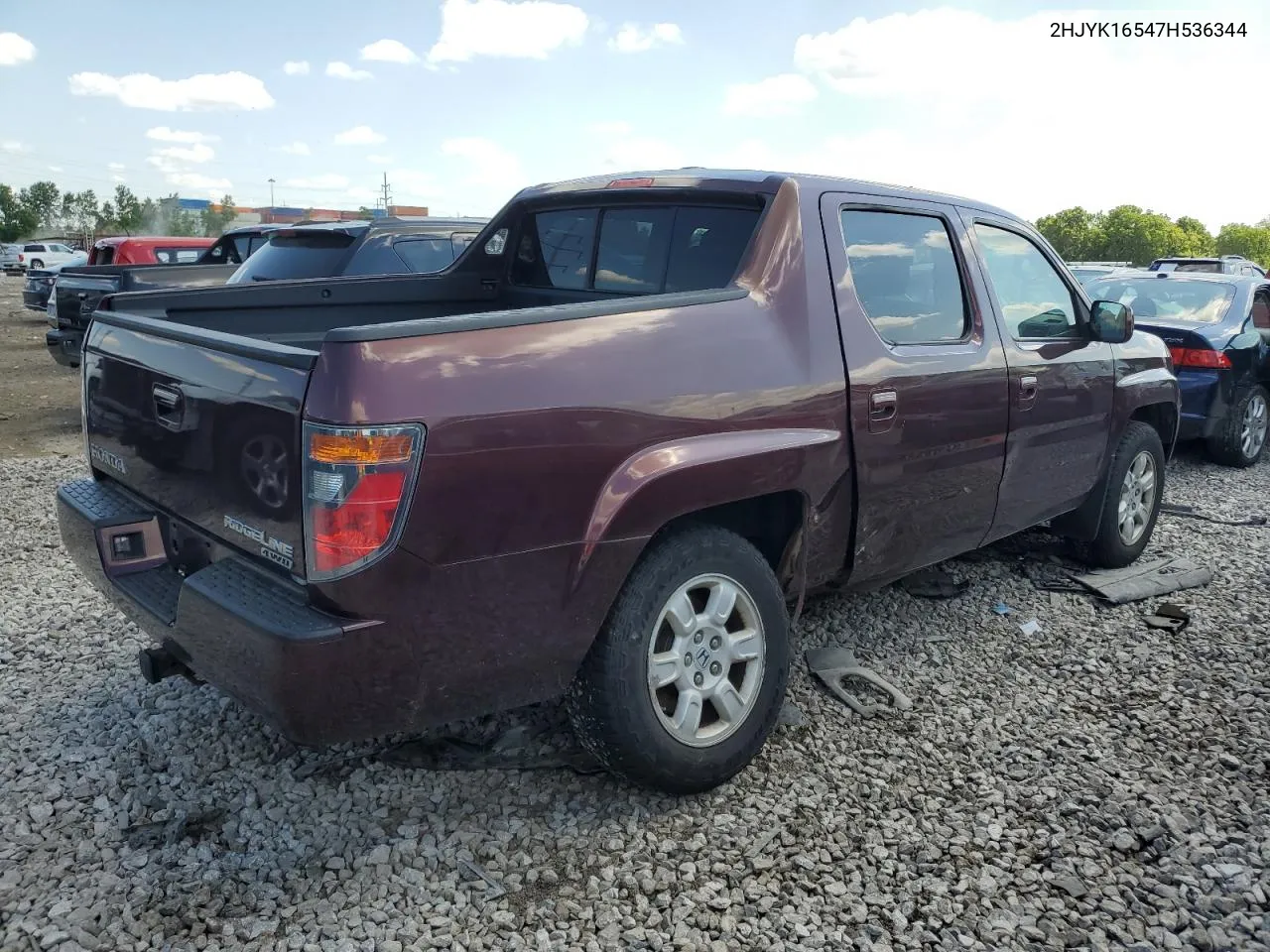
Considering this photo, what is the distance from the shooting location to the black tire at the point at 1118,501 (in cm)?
525

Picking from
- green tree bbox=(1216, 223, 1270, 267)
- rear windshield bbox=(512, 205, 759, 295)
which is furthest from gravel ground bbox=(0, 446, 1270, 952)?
green tree bbox=(1216, 223, 1270, 267)

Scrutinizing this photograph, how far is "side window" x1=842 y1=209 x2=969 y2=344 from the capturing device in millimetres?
3674

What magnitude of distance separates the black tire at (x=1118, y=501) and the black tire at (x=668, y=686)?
2.82 m

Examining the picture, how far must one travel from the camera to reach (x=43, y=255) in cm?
5025

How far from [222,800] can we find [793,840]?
1804 millimetres

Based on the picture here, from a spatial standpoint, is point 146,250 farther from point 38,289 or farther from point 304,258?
point 304,258

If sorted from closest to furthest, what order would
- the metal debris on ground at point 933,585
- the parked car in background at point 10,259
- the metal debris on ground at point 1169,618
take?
1. the metal debris on ground at point 1169,618
2. the metal debris on ground at point 933,585
3. the parked car in background at point 10,259

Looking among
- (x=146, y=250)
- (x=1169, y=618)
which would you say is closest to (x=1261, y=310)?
(x=1169, y=618)

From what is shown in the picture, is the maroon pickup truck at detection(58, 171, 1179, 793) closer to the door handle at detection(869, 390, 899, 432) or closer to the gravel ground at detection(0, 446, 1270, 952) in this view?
the door handle at detection(869, 390, 899, 432)

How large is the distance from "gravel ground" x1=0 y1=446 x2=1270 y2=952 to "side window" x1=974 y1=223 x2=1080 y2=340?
1505 mm

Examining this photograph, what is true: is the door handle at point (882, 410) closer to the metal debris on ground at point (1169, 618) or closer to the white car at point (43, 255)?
the metal debris on ground at point (1169, 618)

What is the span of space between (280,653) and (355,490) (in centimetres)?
44

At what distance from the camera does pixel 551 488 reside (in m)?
2.65

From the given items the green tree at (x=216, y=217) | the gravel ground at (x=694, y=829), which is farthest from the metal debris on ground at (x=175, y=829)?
the green tree at (x=216, y=217)
